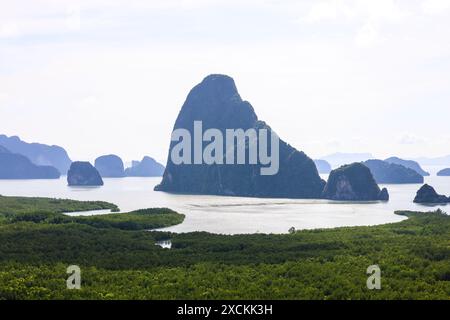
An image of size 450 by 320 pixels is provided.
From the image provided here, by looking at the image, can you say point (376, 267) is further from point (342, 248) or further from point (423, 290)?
point (342, 248)

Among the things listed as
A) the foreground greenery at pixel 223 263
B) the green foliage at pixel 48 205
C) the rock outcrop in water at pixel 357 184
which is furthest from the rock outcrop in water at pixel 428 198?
the green foliage at pixel 48 205

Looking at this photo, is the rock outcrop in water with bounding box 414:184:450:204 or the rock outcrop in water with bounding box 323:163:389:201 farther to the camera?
the rock outcrop in water with bounding box 323:163:389:201

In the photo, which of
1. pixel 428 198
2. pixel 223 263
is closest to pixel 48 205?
pixel 223 263

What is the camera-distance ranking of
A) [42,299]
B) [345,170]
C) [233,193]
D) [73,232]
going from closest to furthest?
[42,299] < [73,232] < [345,170] < [233,193]

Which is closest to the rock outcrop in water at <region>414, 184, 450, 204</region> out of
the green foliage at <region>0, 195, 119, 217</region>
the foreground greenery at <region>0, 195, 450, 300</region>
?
the foreground greenery at <region>0, 195, 450, 300</region>

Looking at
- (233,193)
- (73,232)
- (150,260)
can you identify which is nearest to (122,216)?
(73,232)

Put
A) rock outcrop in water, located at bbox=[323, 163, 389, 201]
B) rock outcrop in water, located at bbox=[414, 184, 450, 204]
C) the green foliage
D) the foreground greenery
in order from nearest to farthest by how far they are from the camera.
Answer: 1. the foreground greenery
2. the green foliage
3. rock outcrop in water, located at bbox=[414, 184, 450, 204]
4. rock outcrop in water, located at bbox=[323, 163, 389, 201]

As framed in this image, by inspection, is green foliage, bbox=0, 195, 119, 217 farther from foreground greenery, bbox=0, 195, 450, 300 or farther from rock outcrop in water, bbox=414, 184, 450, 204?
rock outcrop in water, bbox=414, 184, 450, 204

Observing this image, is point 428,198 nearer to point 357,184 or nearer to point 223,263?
point 357,184

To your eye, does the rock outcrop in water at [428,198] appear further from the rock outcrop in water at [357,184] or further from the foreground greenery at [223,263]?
the foreground greenery at [223,263]
